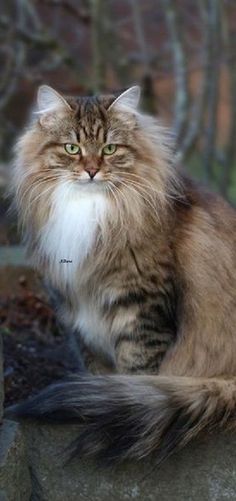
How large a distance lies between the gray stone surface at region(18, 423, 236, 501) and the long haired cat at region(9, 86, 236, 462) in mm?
236

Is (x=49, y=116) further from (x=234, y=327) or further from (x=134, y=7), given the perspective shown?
(x=134, y=7)

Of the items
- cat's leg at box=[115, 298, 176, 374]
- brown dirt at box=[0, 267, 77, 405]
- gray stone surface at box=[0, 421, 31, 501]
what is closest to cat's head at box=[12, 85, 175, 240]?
cat's leg at box=[115, 298, 176, 374]

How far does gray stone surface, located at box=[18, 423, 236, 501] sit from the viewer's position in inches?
135

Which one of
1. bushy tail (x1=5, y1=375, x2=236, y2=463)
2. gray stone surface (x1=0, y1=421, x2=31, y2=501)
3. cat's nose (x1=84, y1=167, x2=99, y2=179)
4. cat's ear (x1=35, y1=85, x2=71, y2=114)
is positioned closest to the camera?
gray stone surface (x1=0, y1=421, x2=31, y2=501)

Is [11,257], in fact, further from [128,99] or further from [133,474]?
[133,474]

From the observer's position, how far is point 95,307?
376cm

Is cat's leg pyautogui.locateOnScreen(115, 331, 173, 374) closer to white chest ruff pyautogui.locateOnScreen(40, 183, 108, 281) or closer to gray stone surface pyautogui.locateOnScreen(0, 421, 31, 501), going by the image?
white chest ruff pyautogui.locateOnScreen(40, 183, 108, 281)

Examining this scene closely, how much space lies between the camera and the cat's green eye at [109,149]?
3.66 metres

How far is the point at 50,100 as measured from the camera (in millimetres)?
3729

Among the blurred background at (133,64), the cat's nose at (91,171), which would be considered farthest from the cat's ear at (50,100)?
the blurred background at (133,64)

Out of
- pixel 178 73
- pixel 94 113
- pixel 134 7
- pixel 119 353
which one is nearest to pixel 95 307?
pixel 119 353

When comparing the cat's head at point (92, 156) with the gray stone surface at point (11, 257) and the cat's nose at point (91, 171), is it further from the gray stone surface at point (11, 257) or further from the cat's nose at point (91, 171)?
the gray stone surface at point (11, 257)

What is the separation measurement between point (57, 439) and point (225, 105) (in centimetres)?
1126

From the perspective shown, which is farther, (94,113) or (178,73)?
(178,73)
